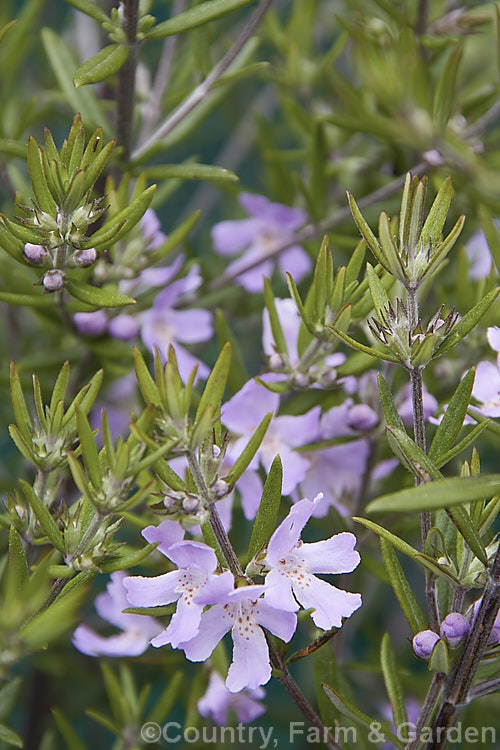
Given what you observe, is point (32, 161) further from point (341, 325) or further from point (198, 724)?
point (198, 724)

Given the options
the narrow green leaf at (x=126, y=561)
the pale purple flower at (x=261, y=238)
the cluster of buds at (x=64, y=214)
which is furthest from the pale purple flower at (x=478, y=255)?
the narrow green leaf at (x=126, y=561)

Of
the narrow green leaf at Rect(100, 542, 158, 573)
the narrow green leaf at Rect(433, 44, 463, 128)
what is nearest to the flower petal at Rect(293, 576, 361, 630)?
the narrow green leaf at Rect(100, 542, 158, 573)

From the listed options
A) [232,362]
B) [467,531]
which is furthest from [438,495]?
[232,362]

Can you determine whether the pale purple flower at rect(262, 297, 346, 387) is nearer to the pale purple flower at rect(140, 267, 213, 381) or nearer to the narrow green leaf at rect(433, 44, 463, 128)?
the pale purple flower at rect(140, 267, 213, 381)

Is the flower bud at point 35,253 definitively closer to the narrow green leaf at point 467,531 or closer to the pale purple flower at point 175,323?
the pale purple flower at point 175,323

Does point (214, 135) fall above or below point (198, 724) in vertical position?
above

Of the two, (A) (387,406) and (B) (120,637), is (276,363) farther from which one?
(B) (120,637)

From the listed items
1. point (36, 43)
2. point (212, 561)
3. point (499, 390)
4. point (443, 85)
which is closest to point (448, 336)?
point (499, 390)
